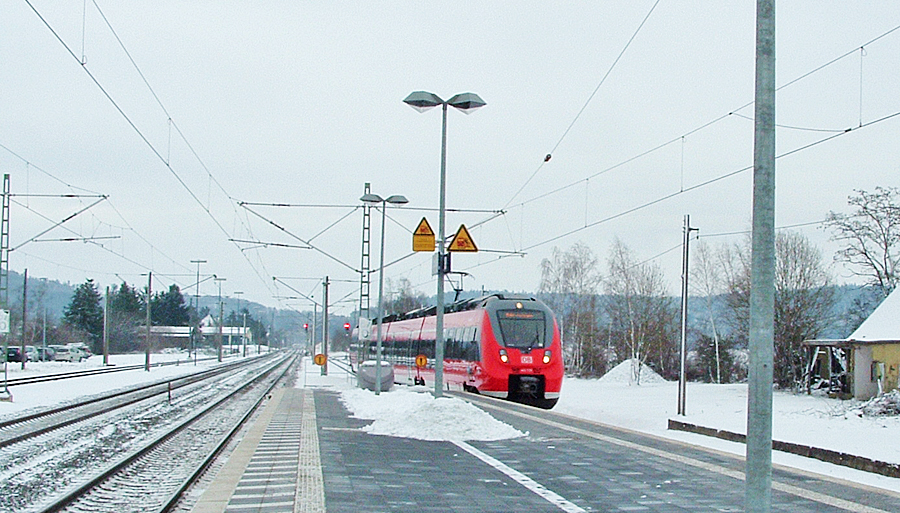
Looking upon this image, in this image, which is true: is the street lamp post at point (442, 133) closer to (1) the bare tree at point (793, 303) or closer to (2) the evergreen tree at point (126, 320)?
(1) the bare tree at point (793, 303)

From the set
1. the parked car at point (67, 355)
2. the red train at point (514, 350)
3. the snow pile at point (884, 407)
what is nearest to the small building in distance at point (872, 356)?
the snow pile at point (884, 407)

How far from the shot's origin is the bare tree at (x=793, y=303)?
4681 centimetres

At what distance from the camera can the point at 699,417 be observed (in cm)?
3153

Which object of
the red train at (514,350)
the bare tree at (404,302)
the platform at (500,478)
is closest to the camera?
the platform at (500,478)

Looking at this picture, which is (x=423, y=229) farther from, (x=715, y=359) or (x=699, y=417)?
(x=715, y=359)

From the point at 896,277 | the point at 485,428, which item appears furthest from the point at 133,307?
the point at 485,428

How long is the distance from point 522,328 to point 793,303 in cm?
2414

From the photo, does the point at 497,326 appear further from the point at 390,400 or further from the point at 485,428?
the point at 485,428

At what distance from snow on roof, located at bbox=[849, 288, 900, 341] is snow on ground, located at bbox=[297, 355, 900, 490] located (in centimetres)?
263

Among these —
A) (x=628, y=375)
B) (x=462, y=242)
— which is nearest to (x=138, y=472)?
(x=462, y=242)

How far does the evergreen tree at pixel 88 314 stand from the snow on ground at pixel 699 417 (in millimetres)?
69251

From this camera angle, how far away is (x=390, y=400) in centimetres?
2598

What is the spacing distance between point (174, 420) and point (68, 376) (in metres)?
27.4

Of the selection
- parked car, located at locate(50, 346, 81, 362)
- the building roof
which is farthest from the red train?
parked car, located at locate(50, 346, 81, 362)
